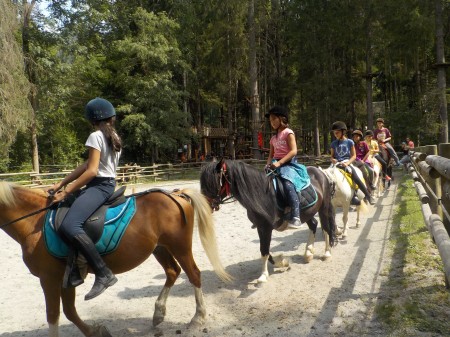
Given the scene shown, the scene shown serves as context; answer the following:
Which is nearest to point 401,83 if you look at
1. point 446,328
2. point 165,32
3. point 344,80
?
point 344,80

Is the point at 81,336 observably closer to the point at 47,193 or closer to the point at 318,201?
the point at 47,193

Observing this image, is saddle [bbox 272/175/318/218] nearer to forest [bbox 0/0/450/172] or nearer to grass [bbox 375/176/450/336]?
grass [bbox 375/176/450/336]

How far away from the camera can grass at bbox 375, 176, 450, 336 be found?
3.61 meters

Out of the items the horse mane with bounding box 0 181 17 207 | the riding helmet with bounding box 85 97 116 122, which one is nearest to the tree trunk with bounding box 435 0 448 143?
the riding helmet with bounding box 85 97 116 122

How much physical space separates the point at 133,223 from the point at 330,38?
29861 mm

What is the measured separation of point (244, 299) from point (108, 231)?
2.03 meters

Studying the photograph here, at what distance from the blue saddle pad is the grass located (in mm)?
2729

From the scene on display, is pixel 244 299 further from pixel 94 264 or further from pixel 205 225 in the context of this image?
pixel 94 264

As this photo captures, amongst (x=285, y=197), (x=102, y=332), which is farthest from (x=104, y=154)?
(x=285, y=197)

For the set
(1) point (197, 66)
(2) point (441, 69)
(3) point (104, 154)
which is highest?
(1) point (197, 66)

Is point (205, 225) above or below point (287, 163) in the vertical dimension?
below

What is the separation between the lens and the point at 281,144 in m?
5.67

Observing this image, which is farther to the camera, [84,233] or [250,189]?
[250,189]

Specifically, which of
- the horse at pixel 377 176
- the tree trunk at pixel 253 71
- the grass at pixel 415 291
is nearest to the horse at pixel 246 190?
the grass at pixel 415 291
